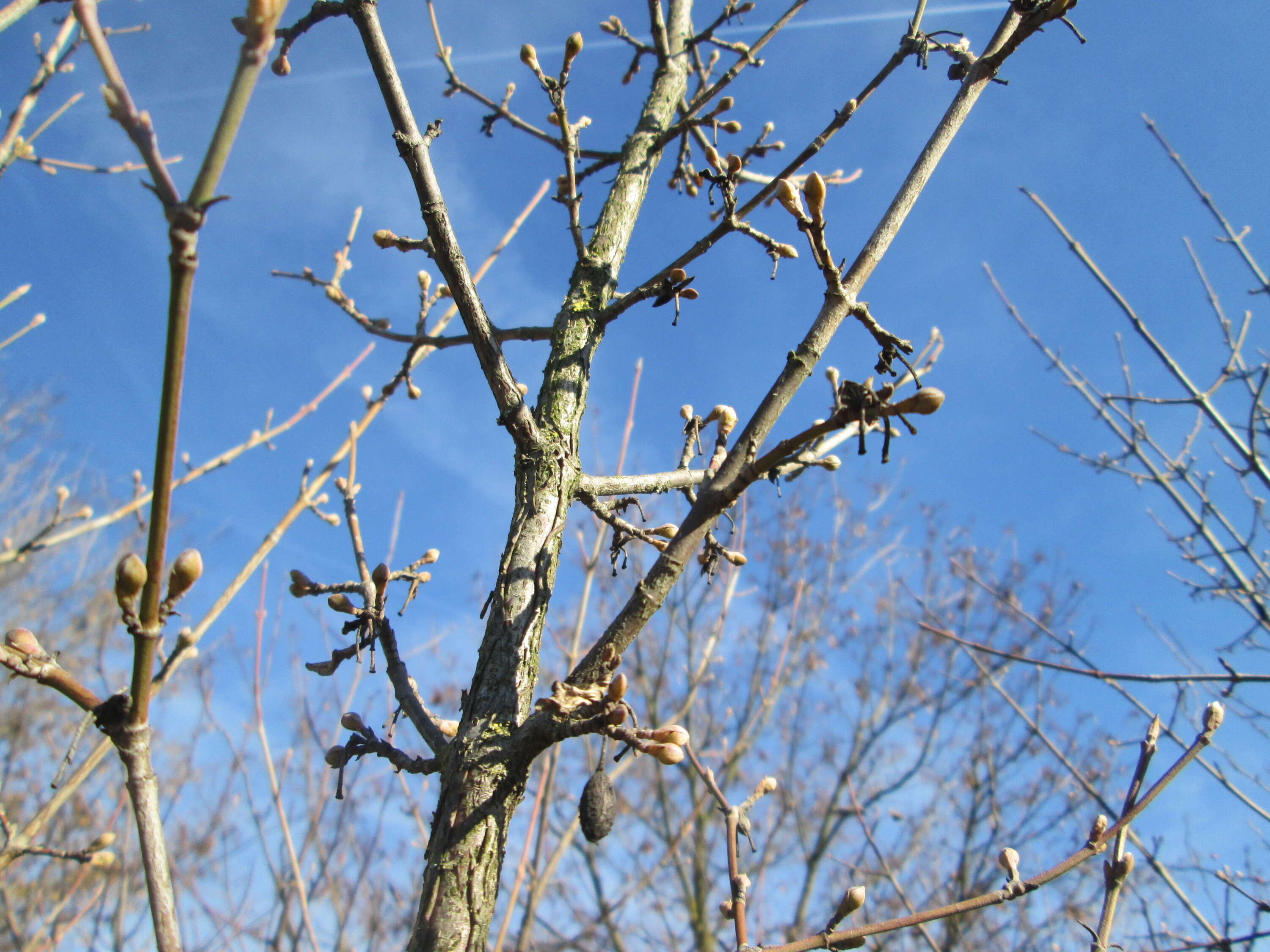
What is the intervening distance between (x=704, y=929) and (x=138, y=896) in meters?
6.06

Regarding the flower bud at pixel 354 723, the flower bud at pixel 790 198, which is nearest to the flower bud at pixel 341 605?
the flower bud at pixel 354 723

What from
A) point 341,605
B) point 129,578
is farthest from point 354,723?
point 129,578

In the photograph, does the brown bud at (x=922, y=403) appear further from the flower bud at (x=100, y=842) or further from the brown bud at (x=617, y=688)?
the flower bud at (x=100, y=842)

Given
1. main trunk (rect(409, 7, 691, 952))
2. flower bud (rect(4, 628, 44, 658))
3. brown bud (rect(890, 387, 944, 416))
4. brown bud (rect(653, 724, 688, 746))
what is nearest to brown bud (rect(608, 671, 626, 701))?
brown bud (rect(653, 724, 688, 746))

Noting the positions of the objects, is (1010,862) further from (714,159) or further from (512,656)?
(714,159)

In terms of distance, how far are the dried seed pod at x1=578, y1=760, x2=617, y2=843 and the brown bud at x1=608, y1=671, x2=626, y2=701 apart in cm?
26

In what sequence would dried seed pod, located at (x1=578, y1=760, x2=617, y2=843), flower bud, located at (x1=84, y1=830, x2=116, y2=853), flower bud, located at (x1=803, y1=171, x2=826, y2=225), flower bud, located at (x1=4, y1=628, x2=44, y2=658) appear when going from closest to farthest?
flower bud, located at (x1=4, y1=628, x2=44, y2=658) < flower bud, located at (x1=803, y1=171, x2=826, y2=225) < dried seed pod, located at (x1=578, y1=760, x2=617, y2=843) < flower bud, located at (x1=84, y1=830, x2=116, y2=853)

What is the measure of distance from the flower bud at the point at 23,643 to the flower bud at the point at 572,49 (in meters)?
1.86

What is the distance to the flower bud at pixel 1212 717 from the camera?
150cm

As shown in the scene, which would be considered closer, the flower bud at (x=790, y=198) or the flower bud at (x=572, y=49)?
the flower bud at (x=790, y=198)

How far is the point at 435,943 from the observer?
1273 mm

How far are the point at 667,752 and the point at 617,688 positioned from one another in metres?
0.15

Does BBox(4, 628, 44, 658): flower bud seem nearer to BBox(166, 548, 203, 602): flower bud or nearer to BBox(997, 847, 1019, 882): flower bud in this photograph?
BBox(166, 548, 203, 602): flower bud

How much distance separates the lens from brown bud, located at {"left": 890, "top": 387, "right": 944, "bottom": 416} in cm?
98
